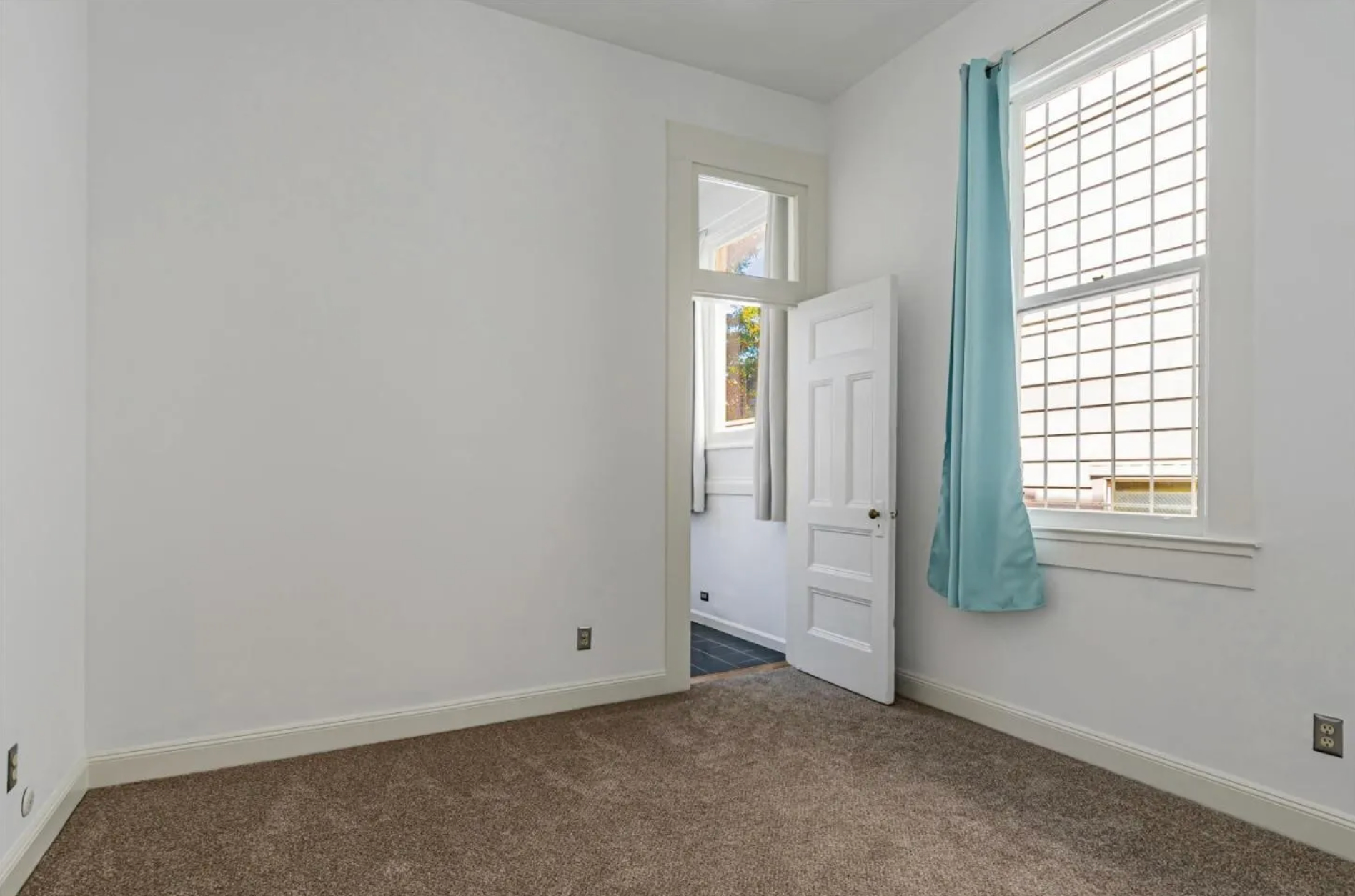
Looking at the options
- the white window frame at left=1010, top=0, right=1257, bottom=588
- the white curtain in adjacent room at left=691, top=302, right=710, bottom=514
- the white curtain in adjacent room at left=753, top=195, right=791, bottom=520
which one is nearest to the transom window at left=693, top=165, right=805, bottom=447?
the white curtain in adjacent room at left=753, top=195, right=791, bottom=520

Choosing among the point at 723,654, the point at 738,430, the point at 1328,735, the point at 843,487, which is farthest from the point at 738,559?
the point at 1328,735

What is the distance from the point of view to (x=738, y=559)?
512 centimetres

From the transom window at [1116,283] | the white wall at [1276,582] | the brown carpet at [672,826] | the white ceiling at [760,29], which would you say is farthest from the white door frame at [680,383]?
the transom window at [1116,283]

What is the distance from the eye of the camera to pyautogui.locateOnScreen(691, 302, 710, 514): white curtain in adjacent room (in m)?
5.50

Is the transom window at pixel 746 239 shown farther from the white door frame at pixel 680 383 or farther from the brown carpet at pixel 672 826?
the brown carpet at pixel 672 826

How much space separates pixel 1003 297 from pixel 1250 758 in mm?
1800

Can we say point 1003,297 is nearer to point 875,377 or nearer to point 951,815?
point 875,377

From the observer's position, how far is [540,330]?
11.3 ft

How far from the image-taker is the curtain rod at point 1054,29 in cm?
285

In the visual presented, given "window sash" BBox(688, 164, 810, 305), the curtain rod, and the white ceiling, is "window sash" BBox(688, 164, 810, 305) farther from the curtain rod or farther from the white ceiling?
the curtain rod

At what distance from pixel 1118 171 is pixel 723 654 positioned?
3167 mm

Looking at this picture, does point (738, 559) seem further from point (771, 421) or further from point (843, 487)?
point (843, 487)

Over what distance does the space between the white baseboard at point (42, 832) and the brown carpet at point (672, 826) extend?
1.3 inches

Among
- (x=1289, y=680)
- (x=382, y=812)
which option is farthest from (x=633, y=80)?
(x=1289, y=680)
